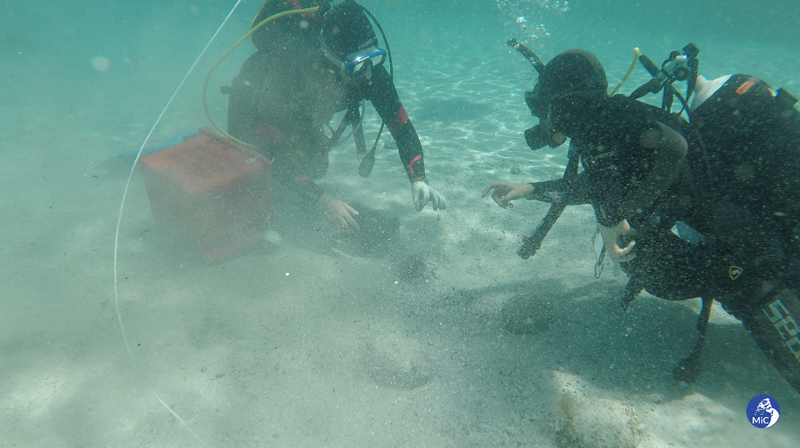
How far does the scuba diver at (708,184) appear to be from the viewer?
1.96 m

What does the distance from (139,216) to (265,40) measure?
11.1ft

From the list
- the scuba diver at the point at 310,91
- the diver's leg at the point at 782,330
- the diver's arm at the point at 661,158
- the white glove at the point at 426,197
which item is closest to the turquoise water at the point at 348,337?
the diver's leg at the point at 782,330

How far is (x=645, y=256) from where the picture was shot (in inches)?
97.7

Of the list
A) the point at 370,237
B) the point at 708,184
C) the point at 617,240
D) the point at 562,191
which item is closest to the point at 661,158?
the point at 708,184

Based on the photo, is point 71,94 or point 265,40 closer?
point 265,40

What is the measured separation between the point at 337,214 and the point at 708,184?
3.25m

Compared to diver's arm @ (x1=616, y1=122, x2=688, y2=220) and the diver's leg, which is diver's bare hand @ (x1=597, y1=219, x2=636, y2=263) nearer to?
diver's arm @ (x1=616, y1=122, x2=688, y2=220)

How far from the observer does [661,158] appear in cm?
185

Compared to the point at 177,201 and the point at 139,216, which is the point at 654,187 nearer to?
the point at 177,201

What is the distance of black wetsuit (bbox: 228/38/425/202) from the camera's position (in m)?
3.76

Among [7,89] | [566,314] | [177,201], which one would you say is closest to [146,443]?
[177,201]

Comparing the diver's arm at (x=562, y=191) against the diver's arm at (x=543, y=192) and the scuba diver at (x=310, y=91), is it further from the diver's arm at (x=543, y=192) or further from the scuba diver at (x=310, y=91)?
the scuba diver at (x=310, y=91)

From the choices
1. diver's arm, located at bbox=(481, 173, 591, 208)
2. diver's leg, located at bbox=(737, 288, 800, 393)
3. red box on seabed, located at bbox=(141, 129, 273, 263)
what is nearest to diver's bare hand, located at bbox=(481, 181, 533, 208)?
diver's arm, located at bbox=(481, 173, 591, 208)

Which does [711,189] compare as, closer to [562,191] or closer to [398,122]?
[562,191]
